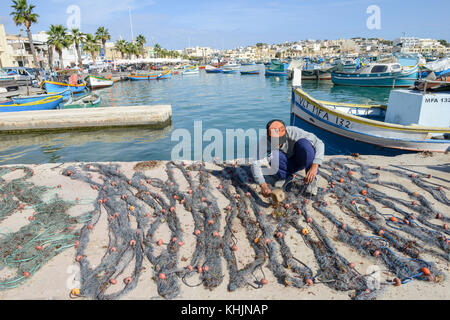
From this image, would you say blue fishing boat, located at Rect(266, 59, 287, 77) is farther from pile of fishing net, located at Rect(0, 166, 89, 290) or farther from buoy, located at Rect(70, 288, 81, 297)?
buoy, located at Rect(70, 288, 81, 297)

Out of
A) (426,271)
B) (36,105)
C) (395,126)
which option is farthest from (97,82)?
(426,271)

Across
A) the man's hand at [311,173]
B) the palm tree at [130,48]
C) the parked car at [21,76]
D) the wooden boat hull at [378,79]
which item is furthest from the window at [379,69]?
the palm tree at [130,48]

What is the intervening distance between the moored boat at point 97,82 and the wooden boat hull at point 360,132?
36.5 metres

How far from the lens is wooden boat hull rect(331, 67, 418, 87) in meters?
31.7

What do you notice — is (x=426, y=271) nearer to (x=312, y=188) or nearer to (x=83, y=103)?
(x=312, y=188)

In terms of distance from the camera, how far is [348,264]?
3.53 m

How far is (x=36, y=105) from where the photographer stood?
18797 mm

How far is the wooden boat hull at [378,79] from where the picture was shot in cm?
3167

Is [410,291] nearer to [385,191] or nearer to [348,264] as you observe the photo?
[348,264]

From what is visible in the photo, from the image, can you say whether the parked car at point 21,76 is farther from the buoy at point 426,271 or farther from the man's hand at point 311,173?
the buoy at point 426,271

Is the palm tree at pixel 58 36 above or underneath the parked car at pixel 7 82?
above

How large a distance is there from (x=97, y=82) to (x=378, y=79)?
127 ft

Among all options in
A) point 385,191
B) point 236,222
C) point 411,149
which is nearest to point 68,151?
point 236,222
